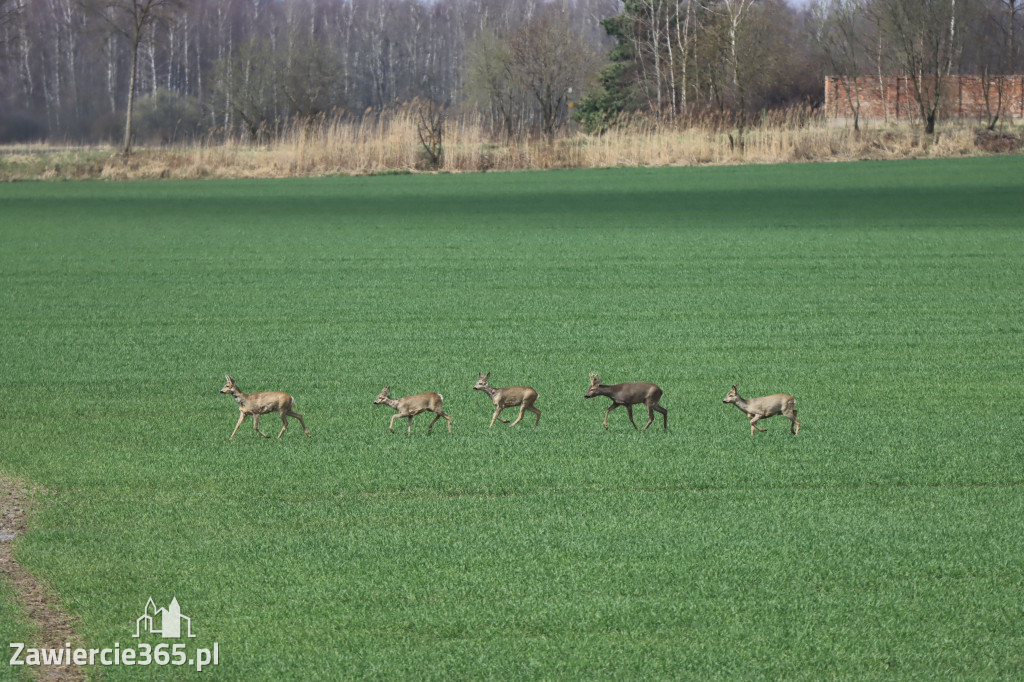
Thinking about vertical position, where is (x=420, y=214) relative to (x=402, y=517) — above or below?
above

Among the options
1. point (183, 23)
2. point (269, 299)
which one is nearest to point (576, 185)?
point (269, 299)

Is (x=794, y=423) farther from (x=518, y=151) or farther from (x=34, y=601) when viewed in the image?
(x=518, y=151)

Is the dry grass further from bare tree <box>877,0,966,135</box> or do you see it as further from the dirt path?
the dirt path

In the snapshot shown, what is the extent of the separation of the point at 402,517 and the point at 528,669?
1710 mm

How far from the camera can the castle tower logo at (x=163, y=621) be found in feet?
14.5

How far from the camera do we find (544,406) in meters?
7.84

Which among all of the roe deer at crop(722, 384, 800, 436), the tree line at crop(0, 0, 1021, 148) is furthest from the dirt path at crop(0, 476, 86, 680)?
the tree line at crop(0, 0, 1021, 148)

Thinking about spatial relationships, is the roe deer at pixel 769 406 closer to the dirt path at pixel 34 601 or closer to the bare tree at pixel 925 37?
the dirt path at pixel 34 601

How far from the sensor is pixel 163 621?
4.48 metres

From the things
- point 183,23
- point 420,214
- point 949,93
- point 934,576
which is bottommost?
point 934,576

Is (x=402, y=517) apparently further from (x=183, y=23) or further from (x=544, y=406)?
(x=183, y=23)

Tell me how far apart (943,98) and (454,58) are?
259ft

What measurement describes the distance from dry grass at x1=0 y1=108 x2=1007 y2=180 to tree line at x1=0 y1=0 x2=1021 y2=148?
4.79ft

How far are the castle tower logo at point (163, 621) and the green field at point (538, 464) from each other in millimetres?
68
